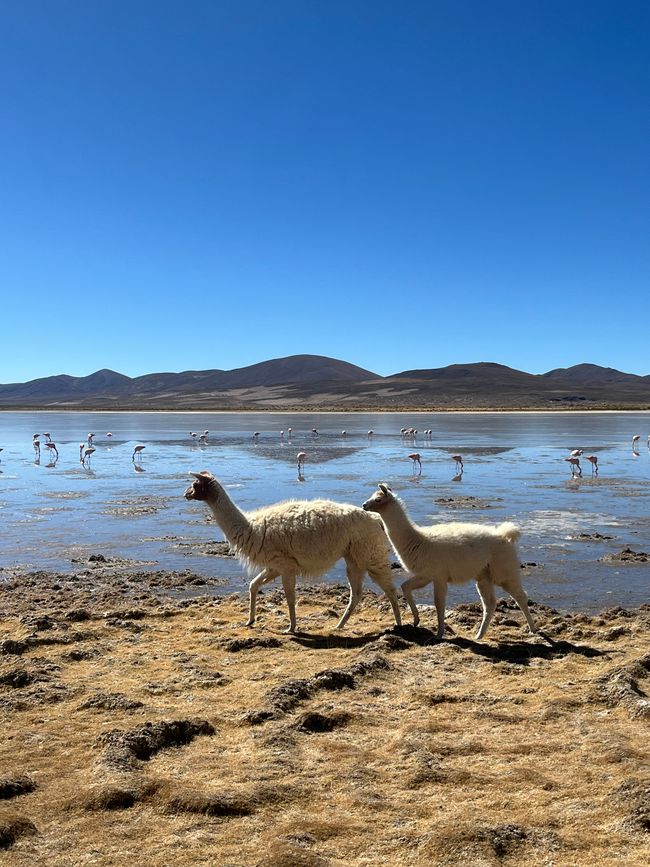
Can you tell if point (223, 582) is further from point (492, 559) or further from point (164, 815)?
point (164, 815)

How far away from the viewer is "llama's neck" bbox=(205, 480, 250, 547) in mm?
8797

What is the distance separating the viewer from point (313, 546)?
8328mm

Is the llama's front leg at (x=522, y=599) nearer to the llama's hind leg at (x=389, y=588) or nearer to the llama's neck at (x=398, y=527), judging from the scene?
the llama's neck at (x=398, y=527)

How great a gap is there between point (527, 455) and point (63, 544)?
75.6 ft

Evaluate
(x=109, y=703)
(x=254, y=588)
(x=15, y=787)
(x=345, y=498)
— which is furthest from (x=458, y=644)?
(x=345, y=498)

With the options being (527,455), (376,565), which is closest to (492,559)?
(376,565)

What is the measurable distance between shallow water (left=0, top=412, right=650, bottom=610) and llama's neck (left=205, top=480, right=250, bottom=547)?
6.44ft

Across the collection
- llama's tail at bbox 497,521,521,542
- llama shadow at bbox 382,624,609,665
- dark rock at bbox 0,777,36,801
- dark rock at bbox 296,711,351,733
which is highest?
llama's tail at bbox 497,521,521,542

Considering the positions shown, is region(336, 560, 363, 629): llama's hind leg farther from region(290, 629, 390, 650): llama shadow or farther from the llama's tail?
the llama's tail

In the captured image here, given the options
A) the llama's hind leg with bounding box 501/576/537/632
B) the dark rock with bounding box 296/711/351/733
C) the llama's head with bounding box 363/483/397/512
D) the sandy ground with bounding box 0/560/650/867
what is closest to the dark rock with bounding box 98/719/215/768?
the sandy ground with bounding box 0/560/650/867

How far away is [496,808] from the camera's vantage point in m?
4.00

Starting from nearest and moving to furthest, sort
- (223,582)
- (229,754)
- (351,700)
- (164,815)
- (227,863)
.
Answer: (227,863), (164,815), (229,754), (351,700), (223,582)

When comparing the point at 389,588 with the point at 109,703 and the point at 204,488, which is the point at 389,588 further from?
the point at 109,703

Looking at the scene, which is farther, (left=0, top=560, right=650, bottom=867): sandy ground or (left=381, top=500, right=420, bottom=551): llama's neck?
(left=381, top=500, right=420, bottom=551): llama's neck
